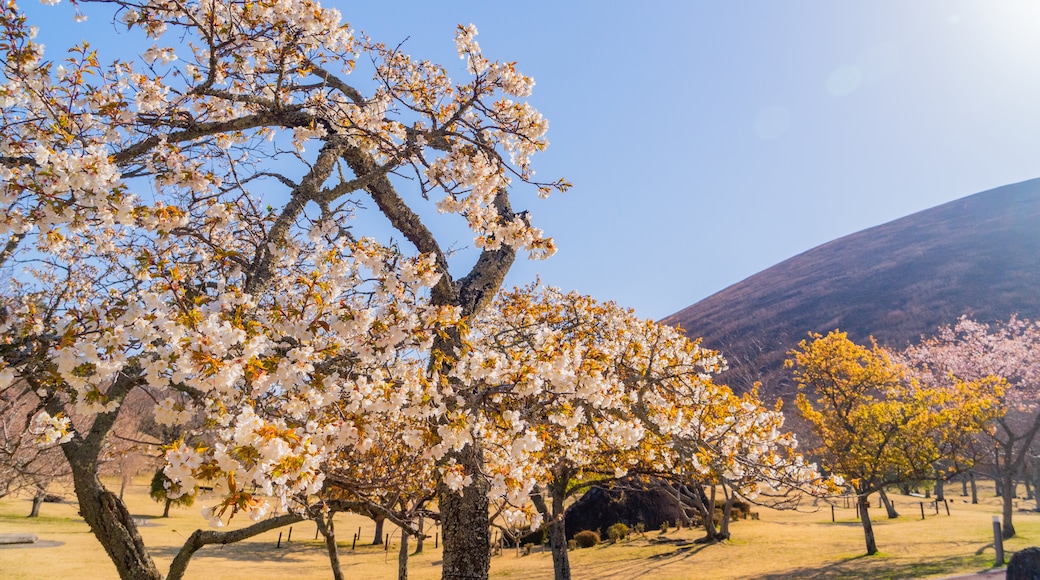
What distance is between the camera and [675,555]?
1941 centimetres

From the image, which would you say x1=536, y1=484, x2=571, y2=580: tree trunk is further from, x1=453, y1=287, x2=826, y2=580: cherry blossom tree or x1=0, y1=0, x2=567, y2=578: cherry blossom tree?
x1=0, y1=0, x2=567, y2=578: cherry blossom tree

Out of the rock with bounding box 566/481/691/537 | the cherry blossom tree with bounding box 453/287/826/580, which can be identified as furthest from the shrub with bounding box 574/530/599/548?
the cherry blossom tree with bounding box 453/287/826/580

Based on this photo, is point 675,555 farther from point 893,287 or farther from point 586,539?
point 893,287

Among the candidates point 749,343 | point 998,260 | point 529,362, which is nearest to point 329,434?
point 529,362

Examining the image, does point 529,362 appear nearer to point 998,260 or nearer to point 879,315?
point 879,315

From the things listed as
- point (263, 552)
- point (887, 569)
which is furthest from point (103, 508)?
point (263, 552)

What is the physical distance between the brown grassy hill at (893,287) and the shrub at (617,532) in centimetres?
5410

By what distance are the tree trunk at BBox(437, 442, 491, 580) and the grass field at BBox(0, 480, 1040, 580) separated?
12878 millimetres

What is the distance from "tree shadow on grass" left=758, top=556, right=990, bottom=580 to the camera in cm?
1365

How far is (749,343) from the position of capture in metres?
97.9

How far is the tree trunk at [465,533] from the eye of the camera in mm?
5500

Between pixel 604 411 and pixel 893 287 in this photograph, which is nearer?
pixel 604 411

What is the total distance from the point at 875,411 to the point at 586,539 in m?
13.8

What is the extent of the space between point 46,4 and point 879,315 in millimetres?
110172
